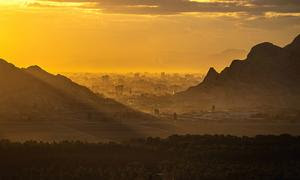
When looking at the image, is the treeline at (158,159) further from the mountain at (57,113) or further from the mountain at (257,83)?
the mountain at (257,83)

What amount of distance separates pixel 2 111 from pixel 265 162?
59.5 m

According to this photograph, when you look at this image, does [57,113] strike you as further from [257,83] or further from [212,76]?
[212,76]

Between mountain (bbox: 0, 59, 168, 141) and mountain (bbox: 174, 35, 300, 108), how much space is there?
33557mm

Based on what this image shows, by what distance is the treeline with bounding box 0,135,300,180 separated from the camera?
6106 centimetres

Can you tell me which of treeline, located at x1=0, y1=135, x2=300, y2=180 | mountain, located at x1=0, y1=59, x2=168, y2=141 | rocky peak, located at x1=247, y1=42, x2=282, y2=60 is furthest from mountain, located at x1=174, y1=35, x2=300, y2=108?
treeline, located at x1=0, y1=135, x2=300, y2=180

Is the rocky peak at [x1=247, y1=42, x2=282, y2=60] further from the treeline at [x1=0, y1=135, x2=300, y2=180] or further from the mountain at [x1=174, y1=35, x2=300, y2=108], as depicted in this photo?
the treeline at [x1=0, y1=135, x2=300, y2=180]

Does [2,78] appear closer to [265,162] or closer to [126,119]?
[126,119]

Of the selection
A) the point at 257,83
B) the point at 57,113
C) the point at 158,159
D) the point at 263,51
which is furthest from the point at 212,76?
the point at 158,159

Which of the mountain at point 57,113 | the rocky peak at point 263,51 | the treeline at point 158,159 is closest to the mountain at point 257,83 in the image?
the rocky peak at point 263,51

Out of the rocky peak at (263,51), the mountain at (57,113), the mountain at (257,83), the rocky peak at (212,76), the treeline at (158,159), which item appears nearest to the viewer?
the treeline at (158,159)

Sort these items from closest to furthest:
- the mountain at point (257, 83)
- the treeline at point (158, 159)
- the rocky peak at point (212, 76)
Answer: the treeline at point (158, 159), the mountain at point (257, 83), the rocky peak at point (212, 76)

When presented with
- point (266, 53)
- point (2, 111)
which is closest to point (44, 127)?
point (2, 111)

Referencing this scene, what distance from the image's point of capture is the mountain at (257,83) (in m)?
167

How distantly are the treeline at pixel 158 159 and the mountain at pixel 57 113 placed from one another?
16923 millimetres
